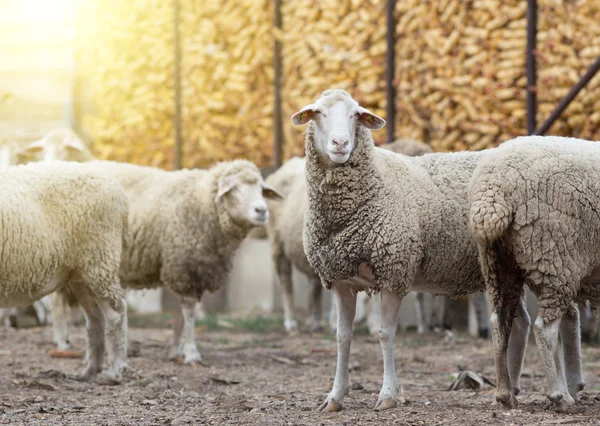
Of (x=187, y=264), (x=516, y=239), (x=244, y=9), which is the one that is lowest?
(x=187, y=264)

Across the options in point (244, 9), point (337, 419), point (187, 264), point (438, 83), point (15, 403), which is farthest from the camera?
point (244, 9)

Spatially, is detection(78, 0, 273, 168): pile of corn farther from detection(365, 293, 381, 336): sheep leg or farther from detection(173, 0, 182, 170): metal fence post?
detection(365, 293, 381, 336): sheep leg

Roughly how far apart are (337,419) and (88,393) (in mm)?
1933

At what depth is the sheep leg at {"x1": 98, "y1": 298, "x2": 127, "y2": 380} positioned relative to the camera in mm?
6910

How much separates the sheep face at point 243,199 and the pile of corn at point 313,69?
8.58 feet

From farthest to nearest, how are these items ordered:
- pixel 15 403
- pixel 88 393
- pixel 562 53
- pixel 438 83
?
pixel 438 83, pixel 562 53, pixel 88 393, pixel 15 403

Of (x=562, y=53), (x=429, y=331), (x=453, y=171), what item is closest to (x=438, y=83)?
(x=562, y=53)

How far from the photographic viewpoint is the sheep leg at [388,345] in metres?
5.60

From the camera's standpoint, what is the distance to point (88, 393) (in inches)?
254

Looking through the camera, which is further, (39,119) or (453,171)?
(39,119)

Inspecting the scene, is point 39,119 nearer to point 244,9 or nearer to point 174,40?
point 174,40

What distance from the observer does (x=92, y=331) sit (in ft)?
23.6

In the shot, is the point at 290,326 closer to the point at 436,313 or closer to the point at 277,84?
the point at 436,313

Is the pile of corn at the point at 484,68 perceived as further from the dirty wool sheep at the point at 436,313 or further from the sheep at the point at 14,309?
the sheep at the point at 14,309
